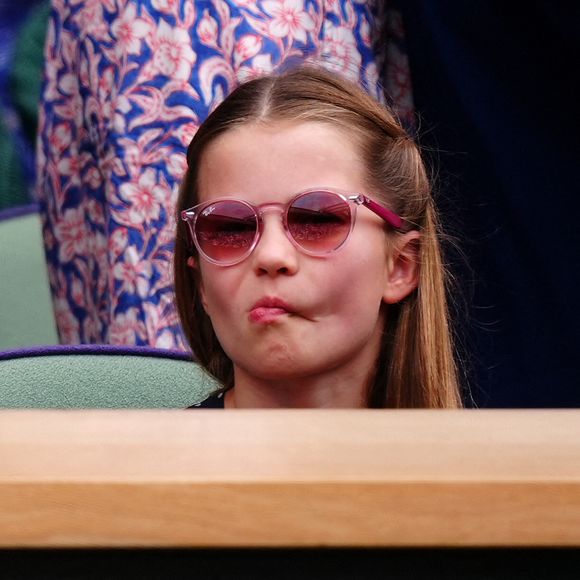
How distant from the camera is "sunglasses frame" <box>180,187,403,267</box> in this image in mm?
1208

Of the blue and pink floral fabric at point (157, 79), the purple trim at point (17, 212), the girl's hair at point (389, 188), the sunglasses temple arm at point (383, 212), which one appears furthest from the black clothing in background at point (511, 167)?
the purple trim at point (17, 212)

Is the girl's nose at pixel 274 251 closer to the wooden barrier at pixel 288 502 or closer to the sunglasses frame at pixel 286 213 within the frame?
the sunglasses frame at pixel 286 213

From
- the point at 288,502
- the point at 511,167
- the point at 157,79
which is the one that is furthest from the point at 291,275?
the point at 511,167

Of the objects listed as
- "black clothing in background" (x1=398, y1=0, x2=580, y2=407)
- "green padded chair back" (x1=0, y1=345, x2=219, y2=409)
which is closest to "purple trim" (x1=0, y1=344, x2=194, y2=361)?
"green padded chair back" (x1=0, y1=345, x2=219, y2=409)

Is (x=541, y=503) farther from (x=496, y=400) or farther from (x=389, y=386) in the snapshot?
(x=496, y=400)

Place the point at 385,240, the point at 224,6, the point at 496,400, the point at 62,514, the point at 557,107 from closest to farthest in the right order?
the point at 62,514
the point at 385,240
the point at 224,6
the point at 557,107
the point at 496,400

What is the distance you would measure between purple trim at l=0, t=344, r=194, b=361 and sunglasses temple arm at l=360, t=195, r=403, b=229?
517 mm

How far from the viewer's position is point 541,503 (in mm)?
504

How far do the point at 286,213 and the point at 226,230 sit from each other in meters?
0.08

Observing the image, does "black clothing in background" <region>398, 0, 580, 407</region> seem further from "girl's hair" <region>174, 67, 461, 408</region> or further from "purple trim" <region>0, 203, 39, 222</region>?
"purple trim" <region>0, 203, 39, 222</region>

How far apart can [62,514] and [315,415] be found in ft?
0.47

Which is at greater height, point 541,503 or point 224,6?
point 224,6

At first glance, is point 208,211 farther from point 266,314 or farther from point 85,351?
point 85,351
